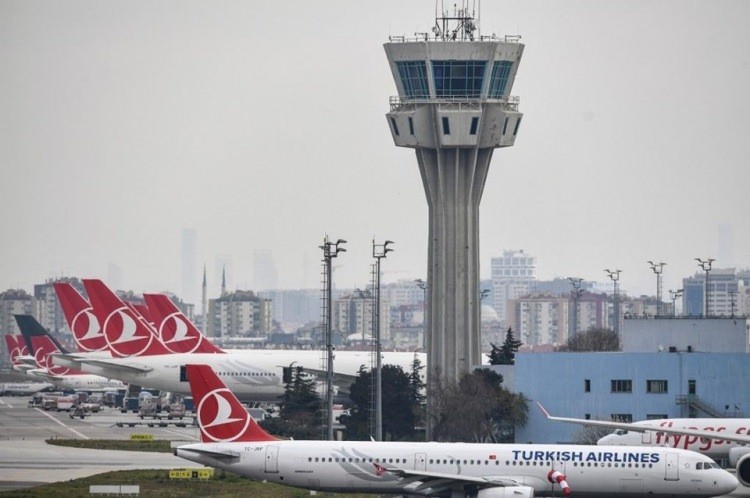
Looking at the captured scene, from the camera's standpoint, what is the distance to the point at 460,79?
137m

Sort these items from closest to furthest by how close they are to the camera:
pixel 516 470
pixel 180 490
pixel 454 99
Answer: pixel 516 470
pixel 180 490
pixel 454 99

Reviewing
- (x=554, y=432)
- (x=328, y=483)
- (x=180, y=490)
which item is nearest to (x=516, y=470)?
(x=328, y=483)

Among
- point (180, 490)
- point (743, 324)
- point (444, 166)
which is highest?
point (444, 166)

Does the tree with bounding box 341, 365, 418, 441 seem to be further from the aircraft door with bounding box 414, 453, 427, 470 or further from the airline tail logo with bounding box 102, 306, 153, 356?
the aircraft door with bounding box 414, 453, 427, 470

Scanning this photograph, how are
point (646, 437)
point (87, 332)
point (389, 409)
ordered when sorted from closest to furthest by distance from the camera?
point (646, 437), point (389, 409), point (87, 332)

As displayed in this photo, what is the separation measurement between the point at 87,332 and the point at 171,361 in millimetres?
16873

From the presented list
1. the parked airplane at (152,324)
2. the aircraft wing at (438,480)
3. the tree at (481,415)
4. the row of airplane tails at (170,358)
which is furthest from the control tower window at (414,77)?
the aircraft wing at (438,480)

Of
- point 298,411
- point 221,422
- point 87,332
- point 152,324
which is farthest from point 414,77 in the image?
point 221,422

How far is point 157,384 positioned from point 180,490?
204ft

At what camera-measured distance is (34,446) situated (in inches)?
4498

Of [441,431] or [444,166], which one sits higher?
[444,166]

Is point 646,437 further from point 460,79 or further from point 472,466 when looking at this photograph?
point 460,79

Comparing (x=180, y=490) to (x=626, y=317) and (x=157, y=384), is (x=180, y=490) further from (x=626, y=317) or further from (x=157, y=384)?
(x=157, y=384)

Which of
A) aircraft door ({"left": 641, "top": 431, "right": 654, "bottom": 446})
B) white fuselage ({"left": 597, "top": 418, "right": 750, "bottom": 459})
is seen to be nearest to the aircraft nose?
white fuselage ({"left": 597, "top": 418, "right": 750, "bottom": 459})
